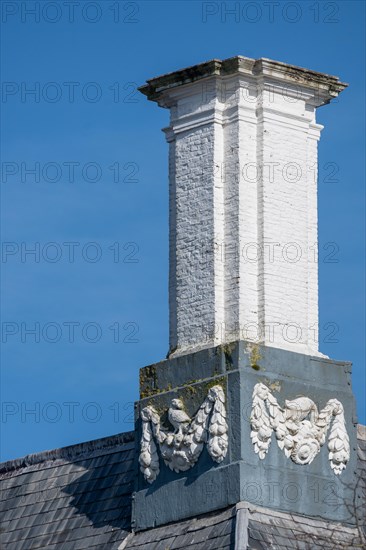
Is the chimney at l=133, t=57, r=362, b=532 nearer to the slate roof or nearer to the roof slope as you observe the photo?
the slate roof

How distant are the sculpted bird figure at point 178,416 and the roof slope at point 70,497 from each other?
1398 millimetres

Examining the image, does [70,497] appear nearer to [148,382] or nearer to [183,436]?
[148,382]

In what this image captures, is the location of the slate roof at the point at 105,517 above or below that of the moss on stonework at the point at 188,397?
below

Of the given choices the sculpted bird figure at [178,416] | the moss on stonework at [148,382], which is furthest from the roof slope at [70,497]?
the sculpted bird figure at [178,416]

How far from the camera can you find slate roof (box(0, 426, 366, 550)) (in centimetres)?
2445

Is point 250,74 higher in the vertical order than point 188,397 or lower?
higher

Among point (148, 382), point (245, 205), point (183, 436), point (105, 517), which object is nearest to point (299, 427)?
point (183, 436)

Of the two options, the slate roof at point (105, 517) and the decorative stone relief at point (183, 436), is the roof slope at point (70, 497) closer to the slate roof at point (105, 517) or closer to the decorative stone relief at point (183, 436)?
the slate roof at point (105, 517)

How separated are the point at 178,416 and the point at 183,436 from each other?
0.75ft

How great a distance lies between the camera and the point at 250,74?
85.1ft

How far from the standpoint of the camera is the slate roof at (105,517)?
24.5 meters

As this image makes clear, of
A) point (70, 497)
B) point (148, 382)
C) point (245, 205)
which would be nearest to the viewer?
point (245, 205)

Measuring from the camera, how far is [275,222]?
84.4 feet

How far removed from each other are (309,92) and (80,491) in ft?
17.7
